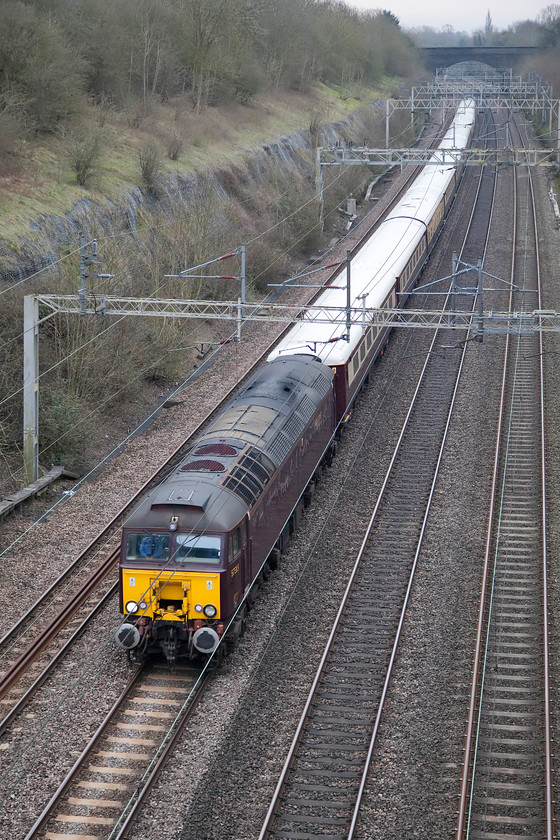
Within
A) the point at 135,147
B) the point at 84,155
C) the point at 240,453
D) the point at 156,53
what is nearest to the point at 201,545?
the point at 240,453

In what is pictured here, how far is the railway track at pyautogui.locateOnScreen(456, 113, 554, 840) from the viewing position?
40.9 feet

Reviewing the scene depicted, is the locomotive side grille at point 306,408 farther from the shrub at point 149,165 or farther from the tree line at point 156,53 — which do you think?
the shrub at point 149,165

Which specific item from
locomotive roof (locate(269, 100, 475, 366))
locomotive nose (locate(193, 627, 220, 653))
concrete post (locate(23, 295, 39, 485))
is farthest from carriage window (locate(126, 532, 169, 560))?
concrete post (locate(23, 295, 39, 485))

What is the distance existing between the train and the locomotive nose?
0.05 feet

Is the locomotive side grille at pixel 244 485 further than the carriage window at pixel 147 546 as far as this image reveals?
Yes

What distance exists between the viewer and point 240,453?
58.1ft

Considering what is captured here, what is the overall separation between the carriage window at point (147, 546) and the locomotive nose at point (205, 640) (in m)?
1.38

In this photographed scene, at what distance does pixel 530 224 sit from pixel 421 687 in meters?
39.5

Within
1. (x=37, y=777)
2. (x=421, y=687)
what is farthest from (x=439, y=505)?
(x=37, y=777)

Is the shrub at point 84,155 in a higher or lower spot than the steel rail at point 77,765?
higher

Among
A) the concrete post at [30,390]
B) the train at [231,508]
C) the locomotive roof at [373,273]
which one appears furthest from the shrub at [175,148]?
the concrete post at [30,390]

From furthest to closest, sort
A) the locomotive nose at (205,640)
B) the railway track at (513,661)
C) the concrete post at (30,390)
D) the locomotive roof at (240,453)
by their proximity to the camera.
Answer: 1. the concrete post at (30,390)
2. the locomotive roof at (240,453)
3. the locomotive nose at (205,640)
4. the railway track at (513,661)

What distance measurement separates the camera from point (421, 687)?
15258 mm

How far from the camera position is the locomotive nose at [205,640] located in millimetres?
15141
